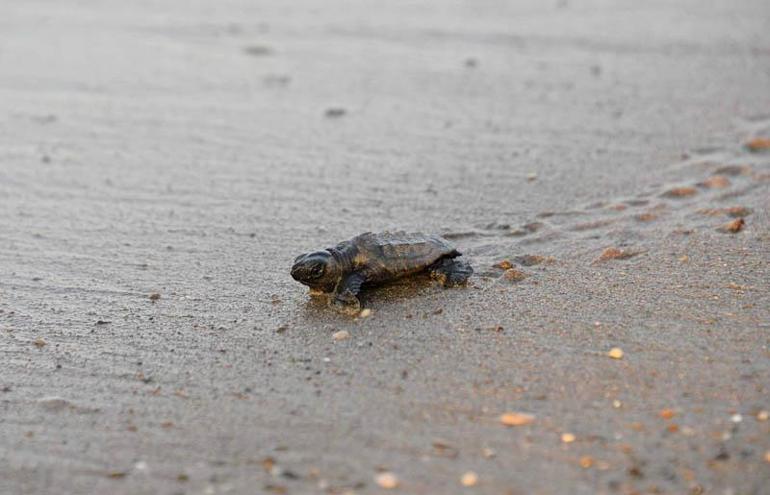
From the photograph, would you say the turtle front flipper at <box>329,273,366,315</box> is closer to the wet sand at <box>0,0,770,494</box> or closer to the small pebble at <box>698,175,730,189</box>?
the wet sand at <box>0,0,770,494</box>

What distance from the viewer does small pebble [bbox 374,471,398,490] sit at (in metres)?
2.95

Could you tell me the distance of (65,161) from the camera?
20.6 feet

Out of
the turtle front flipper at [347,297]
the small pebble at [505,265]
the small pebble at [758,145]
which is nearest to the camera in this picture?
the turtle front flipper at [347,297]

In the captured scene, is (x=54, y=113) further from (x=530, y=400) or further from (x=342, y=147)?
(x=530, y=400)

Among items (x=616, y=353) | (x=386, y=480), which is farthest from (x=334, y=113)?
(x=386, y=480)

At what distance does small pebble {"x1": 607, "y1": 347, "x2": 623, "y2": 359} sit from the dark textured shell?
978mm

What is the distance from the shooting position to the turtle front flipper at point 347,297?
4.13 metres

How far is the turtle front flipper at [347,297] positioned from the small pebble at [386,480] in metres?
1.20

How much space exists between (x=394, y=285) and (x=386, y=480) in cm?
148

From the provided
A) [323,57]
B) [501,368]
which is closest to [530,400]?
[501,368]

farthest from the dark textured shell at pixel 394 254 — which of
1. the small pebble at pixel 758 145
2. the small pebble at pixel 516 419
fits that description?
the small pebble at pixel 758 145

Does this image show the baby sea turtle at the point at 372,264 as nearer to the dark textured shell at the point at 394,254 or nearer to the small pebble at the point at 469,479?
the dark textured shell at the point at 394,254

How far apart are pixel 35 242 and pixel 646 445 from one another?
3437mm

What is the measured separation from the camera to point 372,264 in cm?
422
